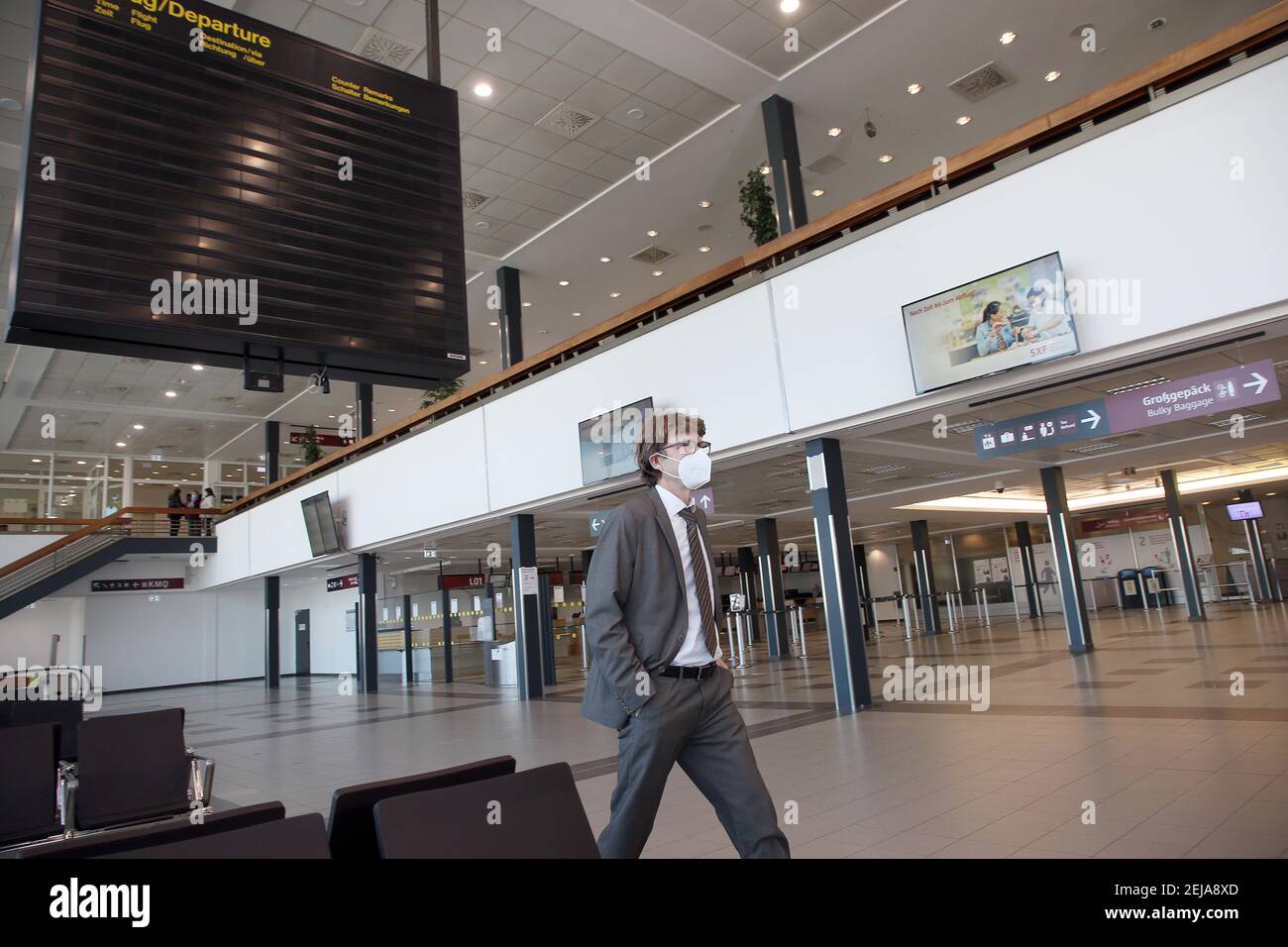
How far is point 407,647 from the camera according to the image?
19.2 m

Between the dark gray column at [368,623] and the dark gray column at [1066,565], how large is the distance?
1247 cm

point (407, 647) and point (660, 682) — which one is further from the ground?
point (660, 682)

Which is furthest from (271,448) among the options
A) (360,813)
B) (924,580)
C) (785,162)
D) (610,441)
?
(360,813)

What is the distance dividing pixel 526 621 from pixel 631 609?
32.7 feet

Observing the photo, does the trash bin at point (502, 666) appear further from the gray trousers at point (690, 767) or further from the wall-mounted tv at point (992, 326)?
the gray trousers at point (690, 767)

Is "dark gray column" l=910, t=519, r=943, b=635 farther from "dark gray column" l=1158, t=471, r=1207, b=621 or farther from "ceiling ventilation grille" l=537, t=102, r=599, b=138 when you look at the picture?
"ceiling ventilation grille" l=537, t=102, r=599, b=138

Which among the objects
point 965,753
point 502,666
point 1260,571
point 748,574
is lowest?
point 965,753

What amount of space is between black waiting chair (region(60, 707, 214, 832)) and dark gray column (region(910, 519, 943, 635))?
18.0m

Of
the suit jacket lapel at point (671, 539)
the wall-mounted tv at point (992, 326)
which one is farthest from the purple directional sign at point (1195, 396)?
the suit jacket lapel at point (671, 539)
